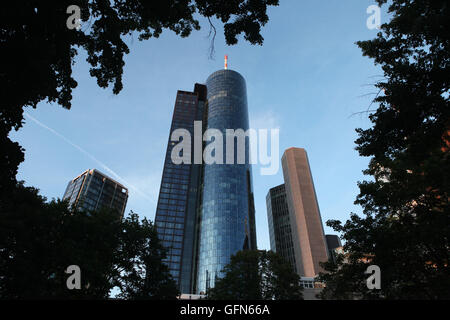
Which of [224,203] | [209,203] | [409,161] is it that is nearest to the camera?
[409,161]

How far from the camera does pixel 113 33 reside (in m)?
9.19

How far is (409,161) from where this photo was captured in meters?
10.6

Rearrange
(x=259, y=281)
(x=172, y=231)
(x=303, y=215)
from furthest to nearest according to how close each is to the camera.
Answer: (x=172, y=231)
(x=303, y=215)
(x=259, y=281)

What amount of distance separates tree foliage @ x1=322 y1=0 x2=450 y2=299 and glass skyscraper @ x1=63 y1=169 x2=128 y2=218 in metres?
147

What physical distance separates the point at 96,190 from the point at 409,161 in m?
157

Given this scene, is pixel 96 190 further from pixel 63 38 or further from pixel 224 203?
pixel 63 38

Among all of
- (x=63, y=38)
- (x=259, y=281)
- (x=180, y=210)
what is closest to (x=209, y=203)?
(x=180, y=210)

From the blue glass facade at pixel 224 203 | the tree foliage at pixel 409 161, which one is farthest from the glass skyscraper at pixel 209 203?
the tree foliage at pixel 409 161

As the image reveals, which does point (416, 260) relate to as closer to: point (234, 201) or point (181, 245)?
→ point (234, 201)

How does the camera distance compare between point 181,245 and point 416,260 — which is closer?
point 416,260

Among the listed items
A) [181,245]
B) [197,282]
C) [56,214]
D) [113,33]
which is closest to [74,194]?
[181,245]
